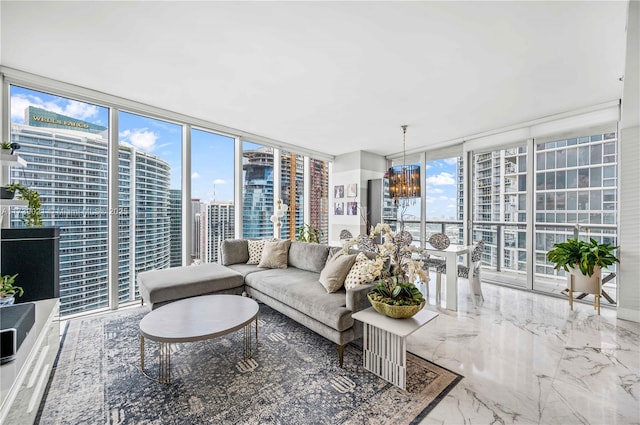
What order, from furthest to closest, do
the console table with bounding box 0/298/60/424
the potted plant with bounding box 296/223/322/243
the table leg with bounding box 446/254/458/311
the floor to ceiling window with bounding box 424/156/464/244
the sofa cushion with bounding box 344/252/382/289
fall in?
1. the potted plant with bounding box 296/223/322/243
2. the floor to ceiling window with bounding box 424/156/464/244
3. the table leg with bounding box 446/254/458/311
4. the sofa cushion with bounding box 344/252/382/289
5. the console table with bounding box 0/298/60/424

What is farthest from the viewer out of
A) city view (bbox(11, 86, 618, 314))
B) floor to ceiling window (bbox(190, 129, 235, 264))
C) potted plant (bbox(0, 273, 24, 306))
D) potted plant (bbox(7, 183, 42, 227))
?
floor to ceiling window (bbox(190, 129, 235, 264))

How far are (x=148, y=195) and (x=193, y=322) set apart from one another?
2.51 metres

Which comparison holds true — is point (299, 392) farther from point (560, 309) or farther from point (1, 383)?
point (560, 309)

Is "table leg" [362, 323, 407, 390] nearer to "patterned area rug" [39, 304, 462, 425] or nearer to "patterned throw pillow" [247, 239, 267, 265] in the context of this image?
"patterned area rug" [39, 304, 462, 425]

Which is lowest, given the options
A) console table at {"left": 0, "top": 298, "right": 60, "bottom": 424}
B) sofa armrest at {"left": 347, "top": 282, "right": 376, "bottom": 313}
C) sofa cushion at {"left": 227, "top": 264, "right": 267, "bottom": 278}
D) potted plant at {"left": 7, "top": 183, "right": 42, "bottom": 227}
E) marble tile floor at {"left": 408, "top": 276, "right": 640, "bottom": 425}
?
marble tile floor at {"left": 408, "top": 276, "right": 640, "bottom": 425}

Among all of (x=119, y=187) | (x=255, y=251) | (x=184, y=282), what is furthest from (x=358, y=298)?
(x=119, y=187)

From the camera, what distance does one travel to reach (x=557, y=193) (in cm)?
402

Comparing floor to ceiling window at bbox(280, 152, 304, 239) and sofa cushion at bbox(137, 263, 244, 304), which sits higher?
floor to ceiling window at bbox(280, 152, 304, 239)

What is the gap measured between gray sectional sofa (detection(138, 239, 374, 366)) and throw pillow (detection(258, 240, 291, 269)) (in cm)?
8

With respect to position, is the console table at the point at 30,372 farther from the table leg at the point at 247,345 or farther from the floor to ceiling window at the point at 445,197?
the floor to ceiling window at the point at 445,197

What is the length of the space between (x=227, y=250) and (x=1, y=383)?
2.79 metres

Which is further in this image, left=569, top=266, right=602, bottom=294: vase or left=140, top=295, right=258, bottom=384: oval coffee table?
left=569, top=266, right=602, bottom=294: vase

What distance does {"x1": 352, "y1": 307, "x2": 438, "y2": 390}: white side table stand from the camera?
1845 millimetres

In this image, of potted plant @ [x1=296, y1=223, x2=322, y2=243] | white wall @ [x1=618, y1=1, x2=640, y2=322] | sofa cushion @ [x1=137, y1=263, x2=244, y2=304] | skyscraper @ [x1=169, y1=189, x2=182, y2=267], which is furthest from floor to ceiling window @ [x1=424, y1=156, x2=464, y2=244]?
skyscraper @ [x1=169, y1=189, x2=182, y2=267]
